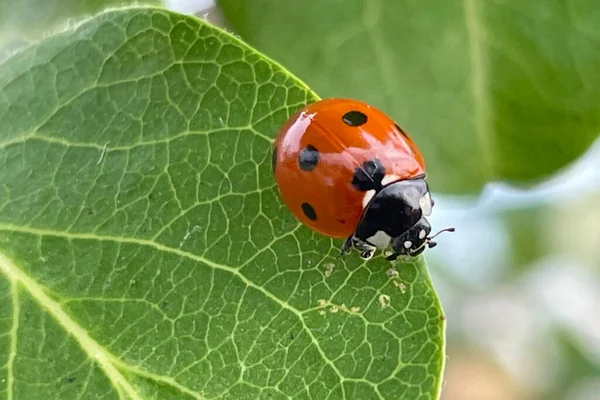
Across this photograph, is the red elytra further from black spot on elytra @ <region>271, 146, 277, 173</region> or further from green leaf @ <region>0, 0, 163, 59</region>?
green leaf @ <region>0, 0, 163, 59</region>

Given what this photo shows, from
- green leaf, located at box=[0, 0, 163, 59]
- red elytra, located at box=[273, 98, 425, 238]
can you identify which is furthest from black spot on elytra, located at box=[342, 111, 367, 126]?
green leaf, located at box=[0, 0, 163, 59]

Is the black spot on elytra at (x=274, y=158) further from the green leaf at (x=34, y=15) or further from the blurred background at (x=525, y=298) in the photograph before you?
the blurred background at (x=525, y=298)

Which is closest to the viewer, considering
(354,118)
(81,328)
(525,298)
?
(81,328)

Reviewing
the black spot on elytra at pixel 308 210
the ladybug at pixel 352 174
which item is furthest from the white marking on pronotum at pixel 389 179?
the black spot on elytra at pixel 308 210

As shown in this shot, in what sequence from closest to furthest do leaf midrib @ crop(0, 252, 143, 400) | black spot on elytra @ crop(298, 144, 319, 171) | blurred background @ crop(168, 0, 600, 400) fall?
leaf midrib @ crop(0, 252, 143, 400) < black spot on elytra @ crop(298, 144, 319, 171) < blurred background @ crop(168, 0, 600, 400)

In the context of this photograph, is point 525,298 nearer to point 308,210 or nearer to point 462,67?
point 462,67

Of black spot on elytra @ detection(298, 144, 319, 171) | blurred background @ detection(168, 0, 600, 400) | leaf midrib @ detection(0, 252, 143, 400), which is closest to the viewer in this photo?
leaf midrib @ detection(0, 252, 143, 400)

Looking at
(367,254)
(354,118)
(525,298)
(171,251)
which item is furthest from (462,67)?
(525,298)
